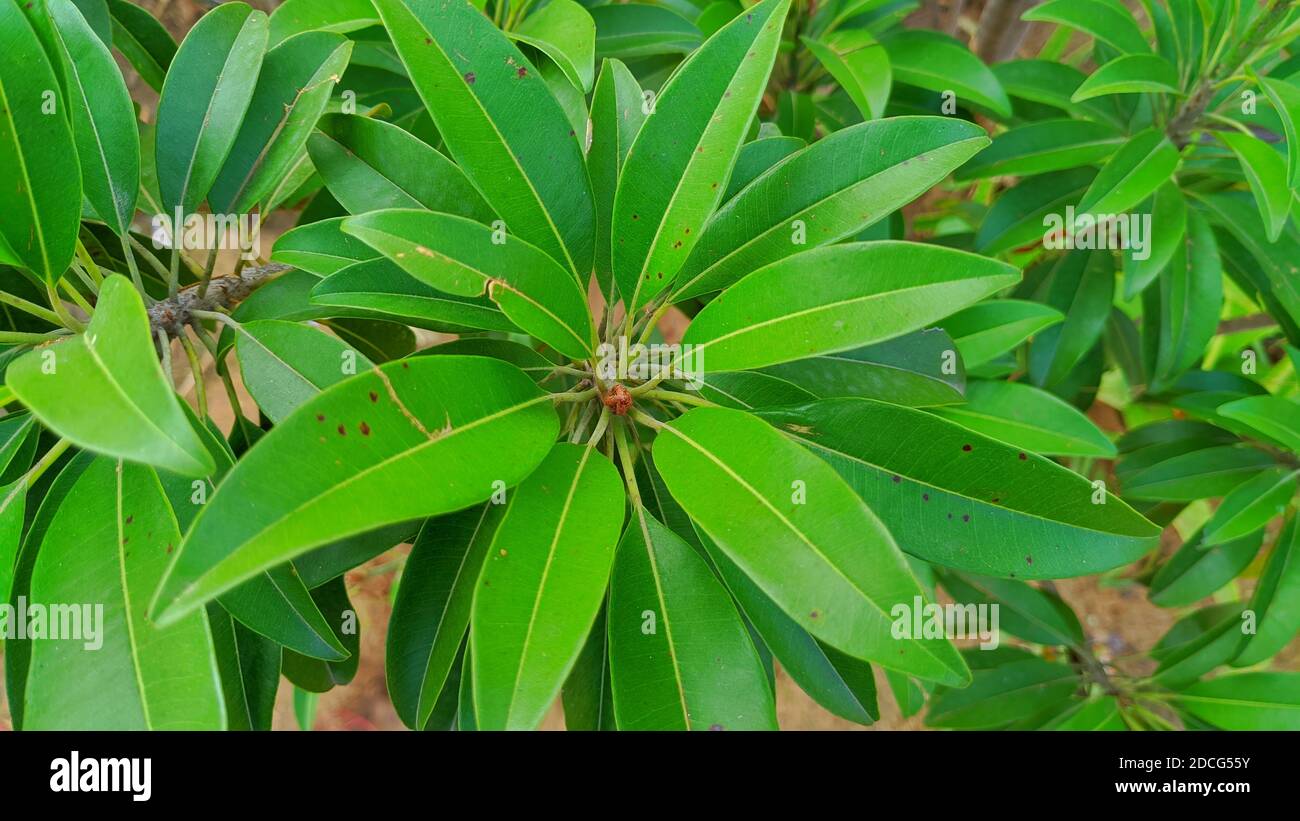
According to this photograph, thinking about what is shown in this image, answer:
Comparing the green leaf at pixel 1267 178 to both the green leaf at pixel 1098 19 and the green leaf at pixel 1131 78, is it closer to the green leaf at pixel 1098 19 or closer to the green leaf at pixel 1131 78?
the green leaf at pixel 1131 78

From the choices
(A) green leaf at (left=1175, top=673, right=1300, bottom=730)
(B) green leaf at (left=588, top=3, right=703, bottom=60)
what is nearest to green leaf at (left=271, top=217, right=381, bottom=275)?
(B) green leaf at (left=588, top=3, right=703, bottom=60)

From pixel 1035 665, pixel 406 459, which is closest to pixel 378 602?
pixel 1035 665

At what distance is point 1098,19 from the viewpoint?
4.05ft

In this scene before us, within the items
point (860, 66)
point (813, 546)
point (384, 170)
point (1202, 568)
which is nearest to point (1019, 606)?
point (1202, 568)

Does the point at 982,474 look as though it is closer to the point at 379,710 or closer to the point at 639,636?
the point at 639,636

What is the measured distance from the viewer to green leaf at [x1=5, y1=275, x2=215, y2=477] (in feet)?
1.62

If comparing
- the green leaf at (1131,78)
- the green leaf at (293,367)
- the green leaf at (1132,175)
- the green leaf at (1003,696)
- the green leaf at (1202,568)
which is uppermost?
the green leaf at (1131,78)

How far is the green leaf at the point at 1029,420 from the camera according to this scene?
49.2 inches

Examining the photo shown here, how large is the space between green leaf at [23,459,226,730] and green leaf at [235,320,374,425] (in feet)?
0.43

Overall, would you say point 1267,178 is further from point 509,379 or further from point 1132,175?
point 509,379

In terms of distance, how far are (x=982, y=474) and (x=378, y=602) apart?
216 cm

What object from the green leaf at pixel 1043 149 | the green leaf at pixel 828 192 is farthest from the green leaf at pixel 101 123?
the green leaf at pixel 1043 149

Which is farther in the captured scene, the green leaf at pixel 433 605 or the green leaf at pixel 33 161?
the green leaf at pixel 433 605

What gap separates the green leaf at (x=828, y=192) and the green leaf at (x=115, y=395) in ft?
1.74
